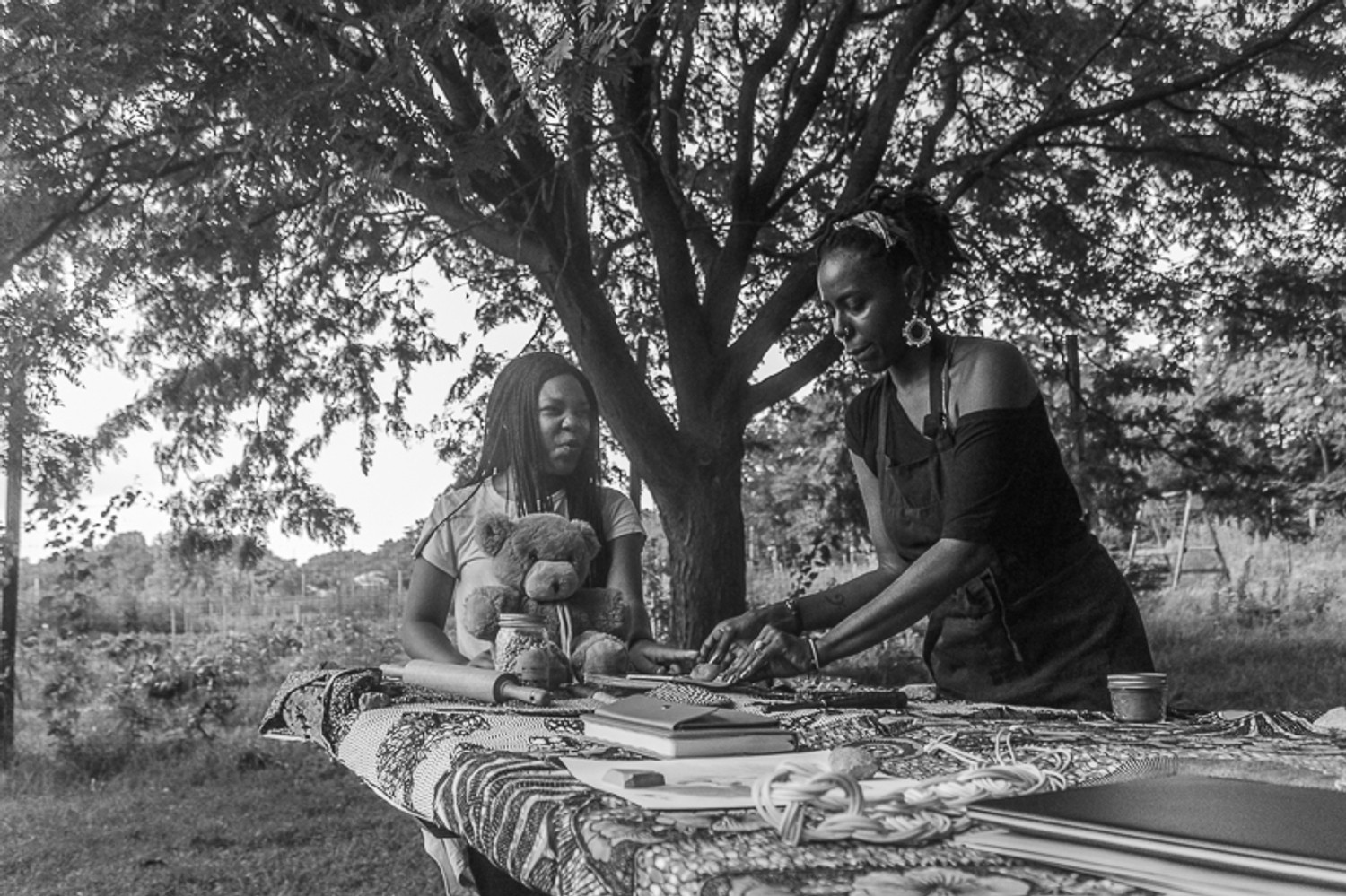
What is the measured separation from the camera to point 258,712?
837cm

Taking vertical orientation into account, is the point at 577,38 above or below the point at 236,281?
below

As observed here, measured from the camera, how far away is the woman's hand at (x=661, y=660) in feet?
8.94

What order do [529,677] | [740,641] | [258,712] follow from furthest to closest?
[258,712] < [740,641] < [529,677]

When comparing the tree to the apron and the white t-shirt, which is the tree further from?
the apron

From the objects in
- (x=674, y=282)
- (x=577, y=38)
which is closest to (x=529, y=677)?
(x=577, y=38)

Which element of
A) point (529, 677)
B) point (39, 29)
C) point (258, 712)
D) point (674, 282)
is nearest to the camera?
point (529, 677)

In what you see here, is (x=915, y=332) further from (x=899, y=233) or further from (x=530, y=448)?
(x=530, y=448)

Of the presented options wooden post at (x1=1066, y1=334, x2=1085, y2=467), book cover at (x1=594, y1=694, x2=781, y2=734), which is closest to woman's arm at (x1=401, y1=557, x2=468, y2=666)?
book cover at (x1=594, y1=694, x2=781, y2=734)

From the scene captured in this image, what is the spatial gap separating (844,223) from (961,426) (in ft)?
1.53

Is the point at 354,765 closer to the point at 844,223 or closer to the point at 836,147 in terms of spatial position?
the point at 844,223

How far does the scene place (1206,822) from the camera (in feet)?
2.70

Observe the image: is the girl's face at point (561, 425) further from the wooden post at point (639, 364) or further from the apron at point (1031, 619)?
the wooden post at point (639, 364)

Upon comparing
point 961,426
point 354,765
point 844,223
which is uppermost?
point 844,223

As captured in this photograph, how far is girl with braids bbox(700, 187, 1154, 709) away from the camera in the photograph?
2.21 metres
